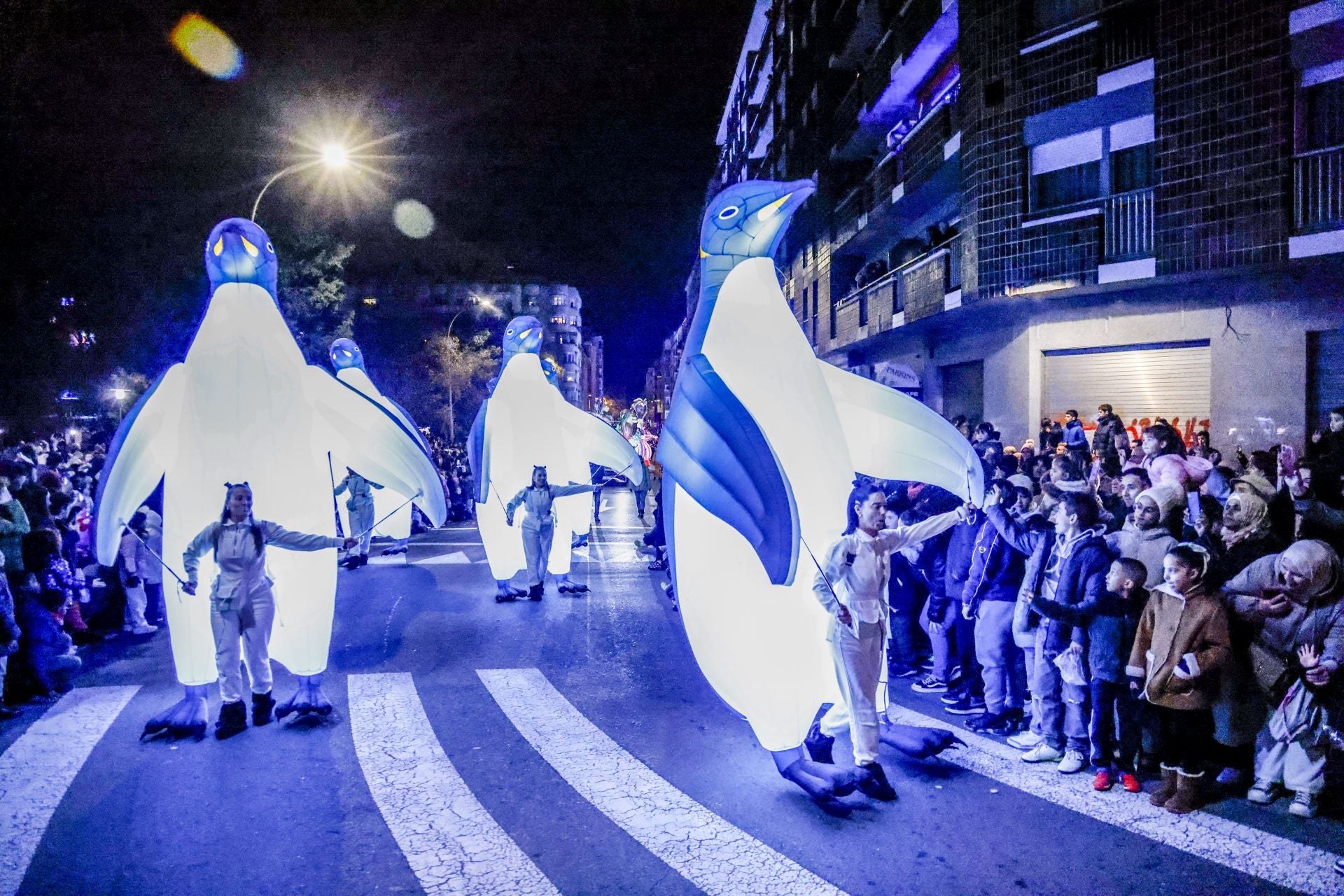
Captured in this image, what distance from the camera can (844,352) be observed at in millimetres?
25328

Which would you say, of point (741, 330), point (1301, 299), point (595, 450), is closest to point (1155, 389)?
point (1301, 299)

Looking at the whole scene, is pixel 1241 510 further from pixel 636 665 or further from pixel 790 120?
pixel 790 120

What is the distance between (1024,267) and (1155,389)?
8.99 ft

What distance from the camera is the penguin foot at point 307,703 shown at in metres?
5.78

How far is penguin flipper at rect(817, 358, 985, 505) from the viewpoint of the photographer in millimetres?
5051

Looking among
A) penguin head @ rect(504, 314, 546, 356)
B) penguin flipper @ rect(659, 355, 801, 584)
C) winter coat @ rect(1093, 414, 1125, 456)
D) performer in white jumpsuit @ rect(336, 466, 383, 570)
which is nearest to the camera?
penguin flipper @ rect(659, 355, 801, 584)

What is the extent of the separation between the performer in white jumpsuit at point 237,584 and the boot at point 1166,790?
516 centimetres

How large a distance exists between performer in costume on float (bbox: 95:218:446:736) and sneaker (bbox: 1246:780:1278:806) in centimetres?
570

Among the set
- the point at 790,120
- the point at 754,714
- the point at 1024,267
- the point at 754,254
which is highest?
the point at 790,120

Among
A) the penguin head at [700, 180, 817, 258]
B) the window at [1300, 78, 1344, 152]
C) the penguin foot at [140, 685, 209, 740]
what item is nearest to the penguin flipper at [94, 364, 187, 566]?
the penguin foot at [140, 685, 209, 740]

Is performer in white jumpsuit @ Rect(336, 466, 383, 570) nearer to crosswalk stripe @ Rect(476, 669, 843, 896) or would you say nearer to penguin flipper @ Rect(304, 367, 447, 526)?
penguin flipper @ Rect(304, 367, 447, 526)

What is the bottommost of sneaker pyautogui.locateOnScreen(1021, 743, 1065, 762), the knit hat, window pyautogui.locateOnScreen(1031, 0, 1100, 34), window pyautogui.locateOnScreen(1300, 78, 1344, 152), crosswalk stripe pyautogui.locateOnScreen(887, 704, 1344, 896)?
crosswalk stripe pyautogui.locateOnScreen(887, 704, 1344, 896)

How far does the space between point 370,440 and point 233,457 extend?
948 millimetres

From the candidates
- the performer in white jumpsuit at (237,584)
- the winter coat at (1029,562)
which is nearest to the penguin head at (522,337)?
the performer in white jumpsuit at (237,584)
